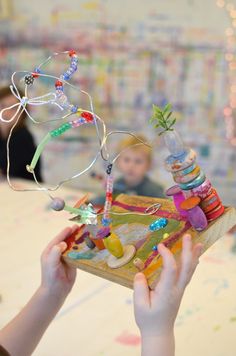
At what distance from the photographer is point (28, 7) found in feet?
6.08

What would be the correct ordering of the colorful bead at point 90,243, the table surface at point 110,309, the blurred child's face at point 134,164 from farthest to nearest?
the blurred child's face at point 134,164 → the table surface at point 110,309 → the colorful bead at point 90,243

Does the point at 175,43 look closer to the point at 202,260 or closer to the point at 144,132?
the point at 144,132

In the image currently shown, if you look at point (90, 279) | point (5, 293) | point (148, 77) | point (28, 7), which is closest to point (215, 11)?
point (148, 77)

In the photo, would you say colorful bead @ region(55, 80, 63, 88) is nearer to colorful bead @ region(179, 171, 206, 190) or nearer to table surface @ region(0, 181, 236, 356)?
colorful bead @ region(179, 171, 206, 190)

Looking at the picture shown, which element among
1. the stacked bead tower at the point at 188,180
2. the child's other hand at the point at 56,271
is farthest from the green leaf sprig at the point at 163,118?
the child's other hand at the point at 56,271

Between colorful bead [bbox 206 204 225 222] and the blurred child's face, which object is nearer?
colorful bead [bbox 206 204 225 222]

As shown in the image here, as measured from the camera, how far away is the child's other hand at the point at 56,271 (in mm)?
545

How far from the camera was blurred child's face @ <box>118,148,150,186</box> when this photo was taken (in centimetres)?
141

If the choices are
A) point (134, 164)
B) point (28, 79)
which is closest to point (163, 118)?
point (28, 79)

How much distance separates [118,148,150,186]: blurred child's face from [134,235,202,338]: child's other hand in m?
0.97

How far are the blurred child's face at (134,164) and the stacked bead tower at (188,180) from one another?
910mm

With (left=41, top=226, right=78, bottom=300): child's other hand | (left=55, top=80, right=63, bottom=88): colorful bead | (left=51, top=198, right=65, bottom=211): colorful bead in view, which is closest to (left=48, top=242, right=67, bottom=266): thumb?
(left=41, top=226, right=78, bottom=300): child's other hand

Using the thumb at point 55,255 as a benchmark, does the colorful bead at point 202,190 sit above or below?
above

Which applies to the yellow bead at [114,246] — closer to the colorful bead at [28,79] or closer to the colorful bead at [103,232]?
the colorful bead at [103,232]
